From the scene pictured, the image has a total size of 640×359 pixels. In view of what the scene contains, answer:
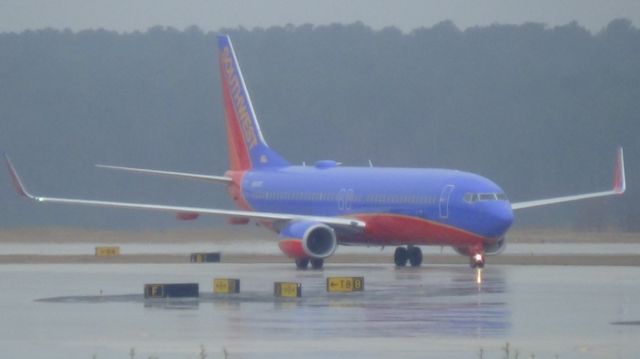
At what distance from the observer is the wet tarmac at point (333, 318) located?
1795 centimetres

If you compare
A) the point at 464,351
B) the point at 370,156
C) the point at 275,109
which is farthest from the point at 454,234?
the point at 275,109

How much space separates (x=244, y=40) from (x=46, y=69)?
1554 centimetres

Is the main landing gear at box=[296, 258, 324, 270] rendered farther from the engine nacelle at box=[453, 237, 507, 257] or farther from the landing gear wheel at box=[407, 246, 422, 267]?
the engine nacelle at box=[453, 237, 507, 257]

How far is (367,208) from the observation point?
1677 inches

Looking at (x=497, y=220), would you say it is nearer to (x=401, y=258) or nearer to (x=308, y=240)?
(x=401, y=258)

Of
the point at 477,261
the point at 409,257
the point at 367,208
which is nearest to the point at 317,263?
the point at 409,257

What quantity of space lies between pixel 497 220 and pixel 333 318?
17881 millimetres

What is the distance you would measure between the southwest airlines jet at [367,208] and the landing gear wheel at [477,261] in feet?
0.08

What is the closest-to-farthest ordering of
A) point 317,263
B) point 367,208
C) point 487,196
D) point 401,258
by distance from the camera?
point 487,196
point 317,263
point 401,258
point 367,208

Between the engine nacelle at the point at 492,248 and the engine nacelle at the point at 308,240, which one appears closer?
the engine nacelle at the point at 308,240

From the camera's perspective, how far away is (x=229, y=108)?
165 feet

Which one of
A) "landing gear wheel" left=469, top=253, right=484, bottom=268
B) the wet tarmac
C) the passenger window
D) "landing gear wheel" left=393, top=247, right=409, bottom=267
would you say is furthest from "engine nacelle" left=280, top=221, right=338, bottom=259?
the wet tarmac

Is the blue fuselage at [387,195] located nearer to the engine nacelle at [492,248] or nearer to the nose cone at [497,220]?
the nose cone at [497,220]

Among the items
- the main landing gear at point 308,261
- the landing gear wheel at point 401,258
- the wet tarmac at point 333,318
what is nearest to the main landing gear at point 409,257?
the landing gear wheel at point 401,258
